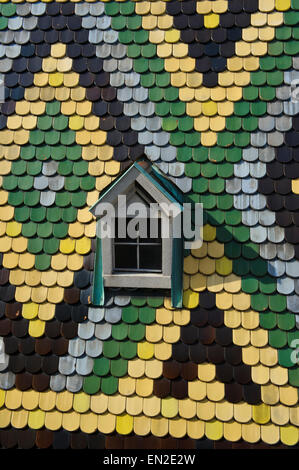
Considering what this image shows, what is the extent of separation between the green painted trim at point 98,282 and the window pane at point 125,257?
0.19 m

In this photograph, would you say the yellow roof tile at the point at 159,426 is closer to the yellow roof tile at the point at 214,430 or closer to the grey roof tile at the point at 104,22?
the yellow roof tile at the point at 214,430

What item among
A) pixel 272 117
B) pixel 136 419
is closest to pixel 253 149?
pixel 272 117

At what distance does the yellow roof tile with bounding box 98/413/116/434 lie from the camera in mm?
5758

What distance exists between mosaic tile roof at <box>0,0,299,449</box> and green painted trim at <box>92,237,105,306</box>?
0.08m

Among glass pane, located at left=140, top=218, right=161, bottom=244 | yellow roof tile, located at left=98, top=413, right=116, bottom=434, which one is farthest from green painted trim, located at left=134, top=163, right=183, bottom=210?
yellow roof tile, located at left=98, top=413, right=116, bottom=434

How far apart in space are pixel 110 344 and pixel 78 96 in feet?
10.1

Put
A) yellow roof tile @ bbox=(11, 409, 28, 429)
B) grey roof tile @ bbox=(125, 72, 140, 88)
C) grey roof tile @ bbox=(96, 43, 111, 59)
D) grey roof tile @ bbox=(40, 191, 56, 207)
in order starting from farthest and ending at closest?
grey roof tile @ bbox=(96, 43, 111, 59) < grey roof tile @ bbox=(125, 72, 140, 88) < grey roof tile @ bbox=(40, 191, 56, 207) < yellow roof tile @ bbox=(11, 409, 28, 429)

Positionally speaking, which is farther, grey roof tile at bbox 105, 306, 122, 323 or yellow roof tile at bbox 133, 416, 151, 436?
grey roof tile at bbox 105, 306, 122, 323

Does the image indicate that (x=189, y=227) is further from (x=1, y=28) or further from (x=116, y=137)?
(x=1, y=28)

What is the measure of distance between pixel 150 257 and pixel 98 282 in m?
0.67

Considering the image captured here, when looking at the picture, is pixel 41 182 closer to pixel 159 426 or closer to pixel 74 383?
pixel 74 383

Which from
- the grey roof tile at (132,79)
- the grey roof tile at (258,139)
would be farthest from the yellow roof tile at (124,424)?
the grey roof tile at (132,79)

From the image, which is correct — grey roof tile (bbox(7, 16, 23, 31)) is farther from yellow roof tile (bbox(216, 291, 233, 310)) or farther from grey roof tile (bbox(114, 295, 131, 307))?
yellow roof tile (bbox(216, 291, 233, 310))
